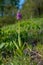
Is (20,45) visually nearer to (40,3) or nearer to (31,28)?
(31,28)

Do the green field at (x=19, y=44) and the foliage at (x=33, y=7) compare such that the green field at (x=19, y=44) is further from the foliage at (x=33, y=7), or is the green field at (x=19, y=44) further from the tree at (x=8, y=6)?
the tree at (x=8, y=6)

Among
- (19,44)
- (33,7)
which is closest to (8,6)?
(33,7)

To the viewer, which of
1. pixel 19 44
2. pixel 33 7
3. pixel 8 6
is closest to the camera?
pixel 19 44

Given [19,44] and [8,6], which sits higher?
[19,44]

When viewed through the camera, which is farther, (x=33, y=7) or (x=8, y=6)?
(x=8, y=6)

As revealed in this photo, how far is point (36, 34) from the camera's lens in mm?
4098

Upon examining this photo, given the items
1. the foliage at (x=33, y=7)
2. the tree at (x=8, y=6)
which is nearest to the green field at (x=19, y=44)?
the foliage at (x=33, y=7)

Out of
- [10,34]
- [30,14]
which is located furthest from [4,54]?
[30,14]

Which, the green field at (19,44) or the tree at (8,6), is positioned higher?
the green field at (19,44)

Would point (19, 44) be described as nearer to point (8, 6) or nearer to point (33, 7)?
Result: point (33, 7)

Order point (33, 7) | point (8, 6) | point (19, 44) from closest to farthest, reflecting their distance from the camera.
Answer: point (19, 44)
point (33, 7)
point (8, 6)

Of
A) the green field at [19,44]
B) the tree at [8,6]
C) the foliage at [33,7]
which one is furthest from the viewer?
Answer: the tree at [8,6]

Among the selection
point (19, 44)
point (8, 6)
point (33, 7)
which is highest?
point (19, 44)

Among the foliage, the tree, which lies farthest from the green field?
the tree
